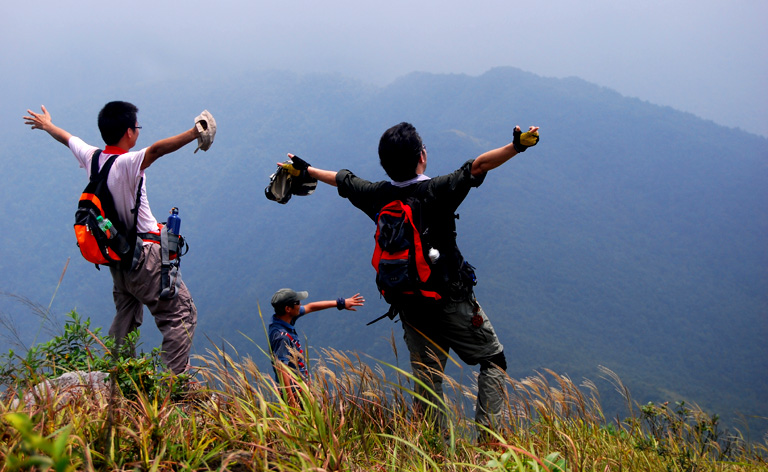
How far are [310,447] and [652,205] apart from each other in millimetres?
182037

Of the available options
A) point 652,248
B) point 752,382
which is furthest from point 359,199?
point 652,248

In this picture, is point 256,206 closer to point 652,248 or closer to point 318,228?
point 318,228

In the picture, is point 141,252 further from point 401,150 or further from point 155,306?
point 401,150

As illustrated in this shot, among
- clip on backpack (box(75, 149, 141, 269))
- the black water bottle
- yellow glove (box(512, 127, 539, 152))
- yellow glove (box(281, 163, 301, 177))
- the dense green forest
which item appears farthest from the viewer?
the dense green forest

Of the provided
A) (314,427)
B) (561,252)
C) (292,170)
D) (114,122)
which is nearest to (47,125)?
(114,122)

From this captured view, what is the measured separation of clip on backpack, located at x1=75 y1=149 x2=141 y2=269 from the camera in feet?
11.3

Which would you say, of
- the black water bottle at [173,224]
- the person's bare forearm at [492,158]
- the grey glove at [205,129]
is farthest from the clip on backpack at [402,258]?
the black water bottle at [173,224]

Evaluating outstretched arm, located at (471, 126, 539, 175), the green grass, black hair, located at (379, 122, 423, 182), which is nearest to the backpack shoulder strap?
the green grass

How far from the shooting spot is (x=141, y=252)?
361cm

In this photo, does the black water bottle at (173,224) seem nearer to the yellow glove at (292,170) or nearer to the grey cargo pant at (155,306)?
the grey cargo pant at (155,306)

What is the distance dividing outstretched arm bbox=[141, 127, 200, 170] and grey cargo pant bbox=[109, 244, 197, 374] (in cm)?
63

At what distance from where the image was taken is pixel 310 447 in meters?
2.07

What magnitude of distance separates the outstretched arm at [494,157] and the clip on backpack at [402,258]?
43 cm

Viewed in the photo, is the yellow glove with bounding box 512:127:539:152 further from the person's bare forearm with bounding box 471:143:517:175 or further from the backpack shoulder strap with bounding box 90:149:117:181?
the backpack shoulder strap with bounding box 90:149:117:181
